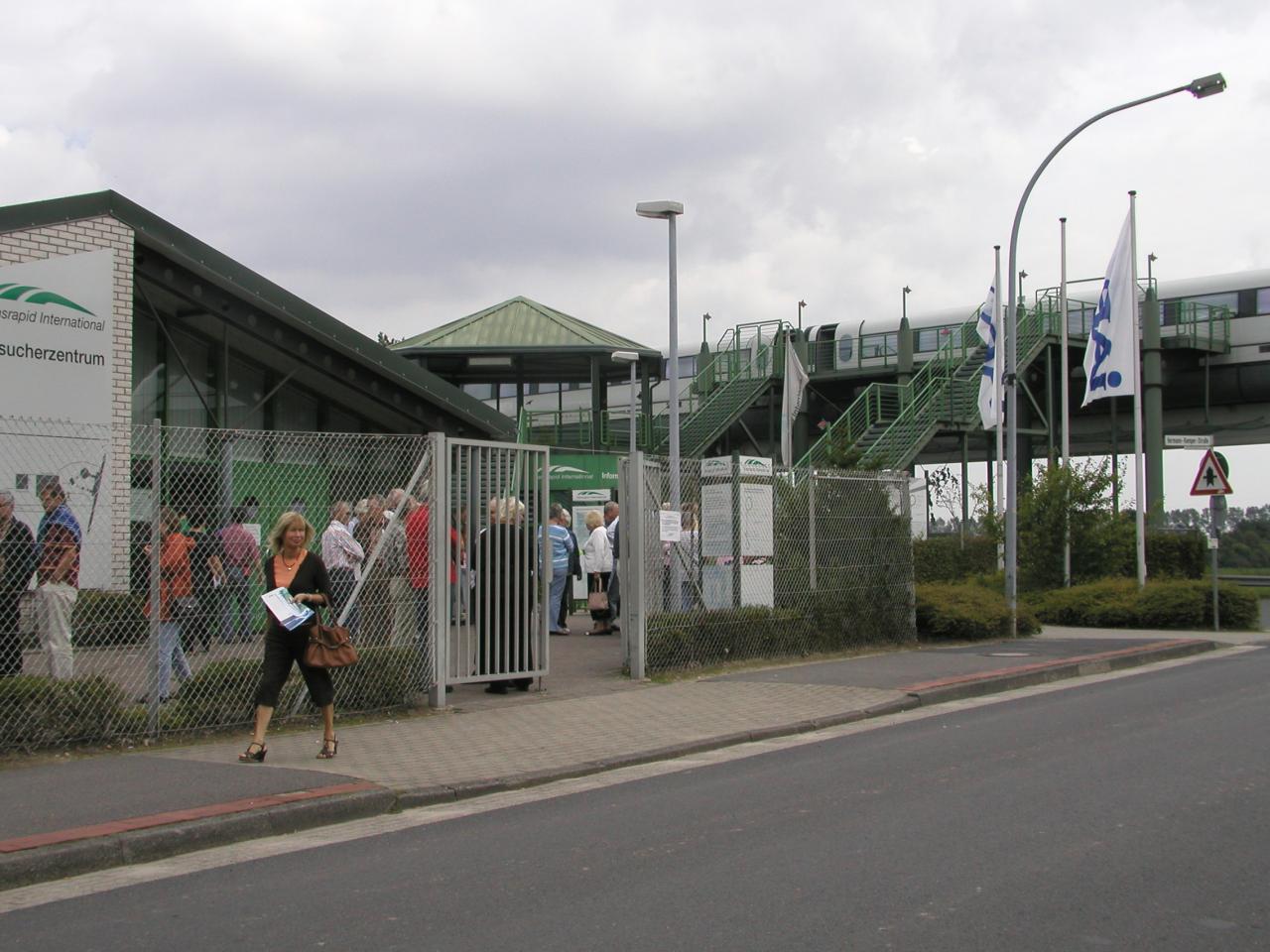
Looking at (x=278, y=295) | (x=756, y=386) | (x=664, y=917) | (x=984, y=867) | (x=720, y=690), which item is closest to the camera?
(x=664, y=917)

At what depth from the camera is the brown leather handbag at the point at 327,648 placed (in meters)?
8.79

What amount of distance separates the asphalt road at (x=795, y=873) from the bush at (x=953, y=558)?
17998mm

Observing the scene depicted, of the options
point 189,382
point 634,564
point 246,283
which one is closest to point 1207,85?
point 634,564

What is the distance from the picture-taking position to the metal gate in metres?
11.0

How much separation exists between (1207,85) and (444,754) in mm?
13488

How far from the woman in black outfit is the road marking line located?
1.42 metres

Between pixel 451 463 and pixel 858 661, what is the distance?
601 cm

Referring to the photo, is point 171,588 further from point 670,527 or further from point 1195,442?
point 1195,442

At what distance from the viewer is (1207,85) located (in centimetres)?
1684

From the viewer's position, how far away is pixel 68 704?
29.0ft

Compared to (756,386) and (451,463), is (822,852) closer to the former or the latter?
(451,463)

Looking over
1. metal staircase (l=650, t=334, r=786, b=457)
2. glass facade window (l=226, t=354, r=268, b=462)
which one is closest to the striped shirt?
glass facade window (l=226, t=354, r=268, b=462)

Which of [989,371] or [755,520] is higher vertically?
[989,371]

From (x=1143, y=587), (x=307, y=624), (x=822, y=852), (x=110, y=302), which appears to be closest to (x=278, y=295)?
(x=110, y=302)
